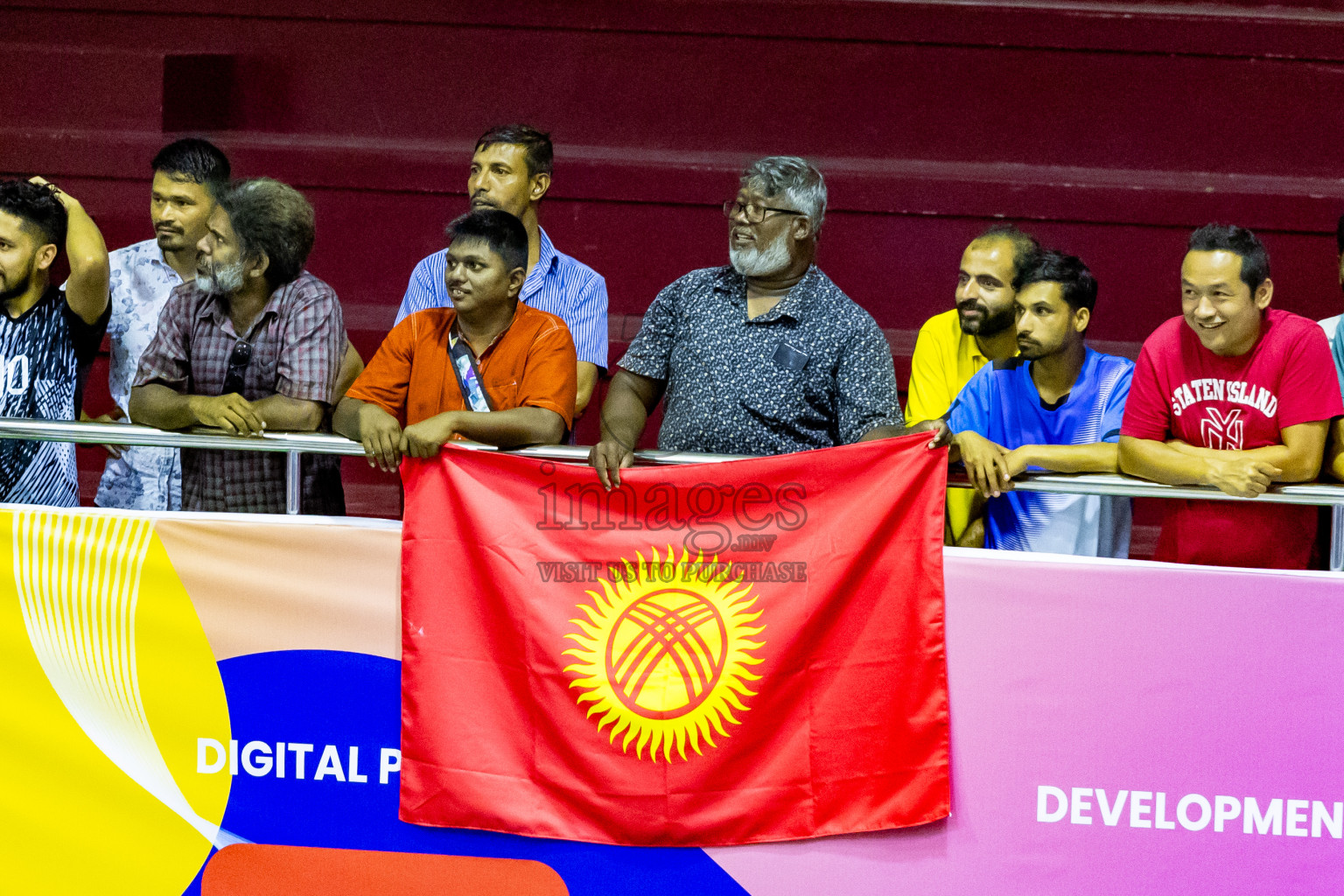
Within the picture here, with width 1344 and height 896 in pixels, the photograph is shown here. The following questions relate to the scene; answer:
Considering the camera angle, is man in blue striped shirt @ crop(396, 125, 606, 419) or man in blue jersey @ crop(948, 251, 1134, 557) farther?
man in blue striped shirt @ crop(396, 125, 606, 419)

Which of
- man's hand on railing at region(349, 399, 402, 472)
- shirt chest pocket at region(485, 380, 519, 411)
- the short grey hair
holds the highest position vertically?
the short grey hair

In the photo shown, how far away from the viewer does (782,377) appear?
377 cm

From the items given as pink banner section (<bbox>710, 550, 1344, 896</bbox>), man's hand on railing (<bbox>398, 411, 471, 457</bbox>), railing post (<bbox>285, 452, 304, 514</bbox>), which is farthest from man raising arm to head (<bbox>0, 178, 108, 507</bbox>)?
pink banner section (<bbox>710, 550, 1344, 896</bbox>)

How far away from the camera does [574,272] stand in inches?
188

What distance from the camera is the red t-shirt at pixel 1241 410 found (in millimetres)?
3416

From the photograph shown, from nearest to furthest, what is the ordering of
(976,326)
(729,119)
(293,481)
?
(293,481) → (976,326) → (729,119)

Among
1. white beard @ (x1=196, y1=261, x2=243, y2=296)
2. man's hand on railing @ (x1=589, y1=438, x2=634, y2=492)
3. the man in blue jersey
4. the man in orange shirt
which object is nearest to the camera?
man's hand on railing @ (x1=589, y1=438, x2=634, y2=492)

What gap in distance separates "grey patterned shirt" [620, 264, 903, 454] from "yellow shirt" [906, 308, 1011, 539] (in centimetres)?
51

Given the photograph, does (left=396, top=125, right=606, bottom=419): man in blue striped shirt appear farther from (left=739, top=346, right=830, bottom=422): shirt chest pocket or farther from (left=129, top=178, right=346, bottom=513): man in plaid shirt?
(left=739, top=346, right=830, bottom=422): shirt chest pocket

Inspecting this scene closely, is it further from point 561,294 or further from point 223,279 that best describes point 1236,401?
point 223,279

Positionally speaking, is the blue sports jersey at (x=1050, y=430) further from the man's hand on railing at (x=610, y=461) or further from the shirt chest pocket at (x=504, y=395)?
the shirt chest pocket at (x=504, y=395)

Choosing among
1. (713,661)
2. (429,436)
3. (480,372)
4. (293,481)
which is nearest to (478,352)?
(480,372)

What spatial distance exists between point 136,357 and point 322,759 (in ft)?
5.67

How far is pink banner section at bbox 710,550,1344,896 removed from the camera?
3.23 meters
